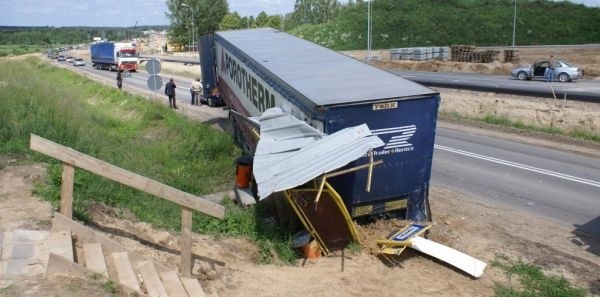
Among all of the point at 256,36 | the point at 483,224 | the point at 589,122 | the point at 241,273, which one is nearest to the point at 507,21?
the point at 589,122

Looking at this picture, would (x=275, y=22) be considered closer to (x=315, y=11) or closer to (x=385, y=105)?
(x=315, y=11)

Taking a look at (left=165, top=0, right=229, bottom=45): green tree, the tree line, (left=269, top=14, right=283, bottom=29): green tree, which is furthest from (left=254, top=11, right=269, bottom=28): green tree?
the tree line

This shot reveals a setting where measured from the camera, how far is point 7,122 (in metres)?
12.3

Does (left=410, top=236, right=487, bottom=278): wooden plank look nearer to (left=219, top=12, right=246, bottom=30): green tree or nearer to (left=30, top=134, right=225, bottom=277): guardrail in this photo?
(left=30, top=134, right=225, bottom=277): guardrail

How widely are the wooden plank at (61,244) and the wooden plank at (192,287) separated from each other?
4.73 ft

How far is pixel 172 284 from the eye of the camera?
21.5 ft

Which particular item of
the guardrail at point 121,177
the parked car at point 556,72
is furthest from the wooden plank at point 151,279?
the parked car at point 556,72

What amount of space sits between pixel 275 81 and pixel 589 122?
48.2 ft

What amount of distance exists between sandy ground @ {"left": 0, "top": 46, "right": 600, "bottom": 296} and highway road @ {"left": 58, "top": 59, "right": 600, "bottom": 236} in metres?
1.20

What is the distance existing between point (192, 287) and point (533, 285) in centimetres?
529

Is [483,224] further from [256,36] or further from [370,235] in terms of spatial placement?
[256,36]

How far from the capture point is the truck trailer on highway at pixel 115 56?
208 feet

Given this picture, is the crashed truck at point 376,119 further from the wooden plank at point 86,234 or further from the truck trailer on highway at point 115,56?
the truck trailer on highway at point 115,56

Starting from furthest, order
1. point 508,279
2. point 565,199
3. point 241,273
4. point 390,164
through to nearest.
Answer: point 565,199 → point 390,164 → point 508,279 → point 241,273
